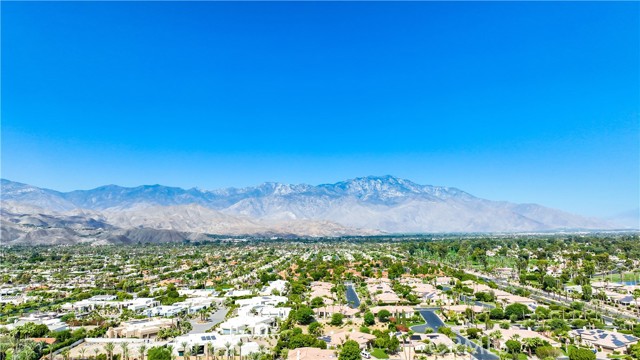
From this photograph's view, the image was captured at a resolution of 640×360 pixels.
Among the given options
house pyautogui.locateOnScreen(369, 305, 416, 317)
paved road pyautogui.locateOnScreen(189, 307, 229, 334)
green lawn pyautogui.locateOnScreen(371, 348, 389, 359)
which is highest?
house pyautogui.locateOnScreen(369, 305, 416, 317)

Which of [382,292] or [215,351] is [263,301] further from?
[215,351]

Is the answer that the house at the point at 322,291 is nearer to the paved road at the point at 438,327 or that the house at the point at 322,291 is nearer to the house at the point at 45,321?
the paved road at the point at 438,327

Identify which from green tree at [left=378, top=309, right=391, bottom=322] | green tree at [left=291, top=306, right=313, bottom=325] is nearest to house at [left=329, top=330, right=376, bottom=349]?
green tree at [left=291, top=306, right=313, bottom=325]

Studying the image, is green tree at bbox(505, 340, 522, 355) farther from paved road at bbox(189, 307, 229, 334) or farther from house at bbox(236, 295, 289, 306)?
paved road at bbox(189, 307, 229, 334)

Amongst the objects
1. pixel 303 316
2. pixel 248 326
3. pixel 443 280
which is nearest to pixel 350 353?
pixel 248 326

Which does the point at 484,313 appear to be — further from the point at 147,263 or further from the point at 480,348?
the point at 147,263

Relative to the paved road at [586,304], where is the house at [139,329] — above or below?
below

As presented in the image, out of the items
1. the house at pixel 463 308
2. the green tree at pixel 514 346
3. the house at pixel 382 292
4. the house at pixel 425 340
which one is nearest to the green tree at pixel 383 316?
the house at pixel 425 340
